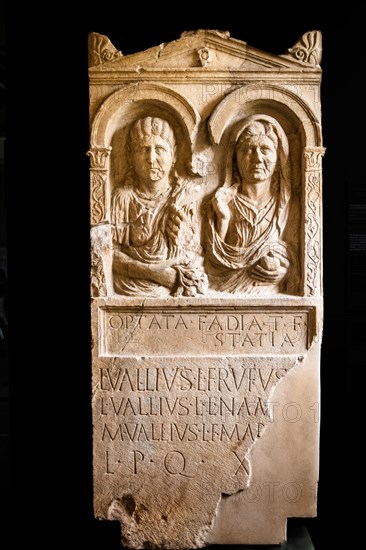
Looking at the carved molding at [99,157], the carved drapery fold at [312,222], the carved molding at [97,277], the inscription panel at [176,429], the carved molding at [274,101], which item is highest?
the carved molding at [274,101]

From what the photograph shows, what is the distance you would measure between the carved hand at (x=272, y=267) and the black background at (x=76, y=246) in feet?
2.60

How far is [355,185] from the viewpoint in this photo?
4.41 m

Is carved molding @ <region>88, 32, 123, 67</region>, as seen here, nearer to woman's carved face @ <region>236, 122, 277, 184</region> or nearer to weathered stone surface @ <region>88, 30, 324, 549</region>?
weathered stone surface @ <region>88, 30, 324, 549</region>

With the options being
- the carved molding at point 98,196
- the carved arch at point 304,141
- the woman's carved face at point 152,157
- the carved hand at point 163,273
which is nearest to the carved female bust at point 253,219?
the carved arch at point 304,141

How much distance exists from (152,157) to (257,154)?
25.6 inches

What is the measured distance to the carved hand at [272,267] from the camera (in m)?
3.79

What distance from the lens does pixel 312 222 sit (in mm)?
3773

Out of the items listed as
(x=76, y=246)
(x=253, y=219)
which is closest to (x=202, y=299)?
(x=253, y=219)

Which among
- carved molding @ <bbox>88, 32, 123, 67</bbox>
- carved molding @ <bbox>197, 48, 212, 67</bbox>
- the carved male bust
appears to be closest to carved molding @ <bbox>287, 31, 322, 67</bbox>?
carved molding @ <bbox>197, 48, 212, 67</bbox>

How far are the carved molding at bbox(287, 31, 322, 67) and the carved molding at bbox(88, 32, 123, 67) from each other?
3.62ft

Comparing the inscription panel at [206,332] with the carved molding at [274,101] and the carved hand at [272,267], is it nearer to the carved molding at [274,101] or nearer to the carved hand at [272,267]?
the carved hand at [272,267]

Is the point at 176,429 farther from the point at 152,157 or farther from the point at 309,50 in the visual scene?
the point at 309,50

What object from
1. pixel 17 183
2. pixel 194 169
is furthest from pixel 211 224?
pixel 17 183

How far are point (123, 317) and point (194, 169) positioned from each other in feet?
3.40
